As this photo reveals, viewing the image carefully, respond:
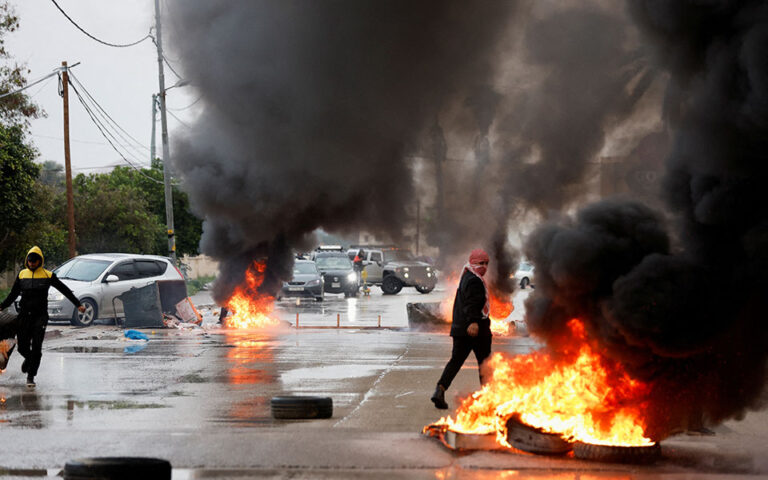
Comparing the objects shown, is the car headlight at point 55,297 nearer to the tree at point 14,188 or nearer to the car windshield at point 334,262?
the tree at point 14,188

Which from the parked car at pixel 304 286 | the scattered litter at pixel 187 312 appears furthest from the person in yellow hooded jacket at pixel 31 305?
the parked car at pixel 304 286

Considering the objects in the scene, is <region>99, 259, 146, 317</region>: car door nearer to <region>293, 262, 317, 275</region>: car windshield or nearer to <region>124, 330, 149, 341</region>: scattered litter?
<region>124, 330, 149, 341</region>: scattered litter

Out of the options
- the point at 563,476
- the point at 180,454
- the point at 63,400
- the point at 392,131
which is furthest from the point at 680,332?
the point at 392,131

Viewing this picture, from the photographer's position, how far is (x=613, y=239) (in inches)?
262

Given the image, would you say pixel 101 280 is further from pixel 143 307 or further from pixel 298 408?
pixel 298 408

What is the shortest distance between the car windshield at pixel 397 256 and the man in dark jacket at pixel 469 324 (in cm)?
2767

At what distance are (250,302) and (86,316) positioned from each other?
3519mm

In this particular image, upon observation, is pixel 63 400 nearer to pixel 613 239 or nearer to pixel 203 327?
pixel 613 239

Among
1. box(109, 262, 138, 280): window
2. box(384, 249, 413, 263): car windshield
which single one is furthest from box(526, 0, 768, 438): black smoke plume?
box(384, 249, 413, 263): car windshield

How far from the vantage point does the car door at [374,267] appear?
38.8 m

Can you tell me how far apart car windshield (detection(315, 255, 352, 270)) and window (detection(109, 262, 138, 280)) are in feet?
49.2

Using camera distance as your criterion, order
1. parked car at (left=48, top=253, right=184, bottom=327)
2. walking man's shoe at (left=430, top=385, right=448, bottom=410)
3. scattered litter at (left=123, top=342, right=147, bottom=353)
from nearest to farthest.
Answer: walking man's shoe at (left=430, top=385, right=448, bottom=410) → scattered litter at (left=123, top=342, right=147, bottom=353) → parked car at (left=48, top=253, right=184, bottom=327)

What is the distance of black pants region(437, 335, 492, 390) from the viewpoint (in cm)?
893

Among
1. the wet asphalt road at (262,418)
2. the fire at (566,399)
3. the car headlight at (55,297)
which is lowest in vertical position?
the wet asphalt road at (262,418)
